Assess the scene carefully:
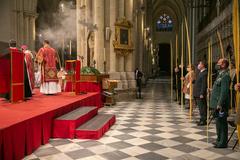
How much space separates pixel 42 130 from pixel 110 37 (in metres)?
8.96

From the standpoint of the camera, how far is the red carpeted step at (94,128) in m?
6.57

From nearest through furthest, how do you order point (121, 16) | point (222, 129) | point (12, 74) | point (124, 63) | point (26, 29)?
point (222, 129) < point (12, 74) < point (121, 16) < point (124, 63) < point (26, 29)

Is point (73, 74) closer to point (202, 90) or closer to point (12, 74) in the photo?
point (12, 74)

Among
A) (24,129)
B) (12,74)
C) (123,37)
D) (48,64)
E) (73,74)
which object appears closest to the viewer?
(24,129)

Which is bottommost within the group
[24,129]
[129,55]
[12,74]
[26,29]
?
[24,129]

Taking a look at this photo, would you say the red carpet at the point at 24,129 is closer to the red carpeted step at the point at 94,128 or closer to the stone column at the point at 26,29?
the red carpeted step at the point at 94,128

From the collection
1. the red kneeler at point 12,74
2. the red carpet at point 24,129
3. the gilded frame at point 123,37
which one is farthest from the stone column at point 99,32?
the red carpet at point 24,129

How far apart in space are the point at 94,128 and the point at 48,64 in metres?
4.01

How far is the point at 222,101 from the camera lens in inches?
225

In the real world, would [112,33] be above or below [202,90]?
above

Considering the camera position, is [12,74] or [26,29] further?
[26,29]

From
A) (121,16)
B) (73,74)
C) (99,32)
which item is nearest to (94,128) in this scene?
(73,74)

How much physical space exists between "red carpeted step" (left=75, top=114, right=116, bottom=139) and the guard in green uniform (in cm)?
250

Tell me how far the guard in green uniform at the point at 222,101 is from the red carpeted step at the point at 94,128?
2497 mm
